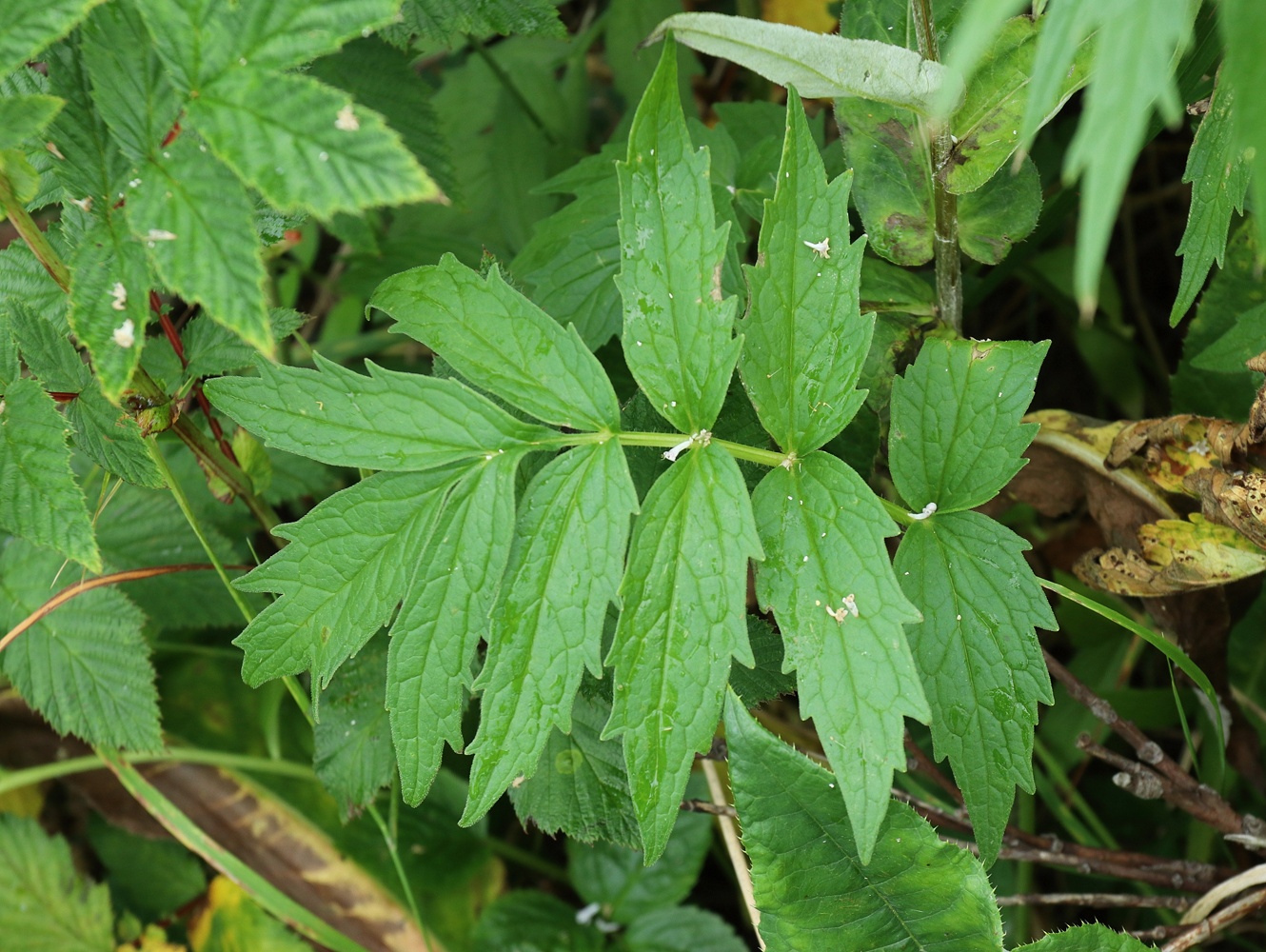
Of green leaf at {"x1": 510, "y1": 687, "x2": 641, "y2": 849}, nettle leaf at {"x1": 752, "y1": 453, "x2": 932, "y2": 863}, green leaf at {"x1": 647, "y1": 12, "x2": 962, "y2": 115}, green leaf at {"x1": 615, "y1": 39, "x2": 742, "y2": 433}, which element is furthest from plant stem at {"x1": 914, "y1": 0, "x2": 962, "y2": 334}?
green leaf at {"x1": 510, "y1": 687, "x2": 641, "y2": 849}

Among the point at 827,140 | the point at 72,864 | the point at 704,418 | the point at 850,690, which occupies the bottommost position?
the point at 72,864

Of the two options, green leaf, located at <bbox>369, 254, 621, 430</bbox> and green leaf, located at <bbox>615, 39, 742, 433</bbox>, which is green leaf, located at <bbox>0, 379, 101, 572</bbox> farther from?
green leaf, located at <bbox>615, 39, 742, 433</bbox>

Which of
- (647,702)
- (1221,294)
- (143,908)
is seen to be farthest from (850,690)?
(143,908)

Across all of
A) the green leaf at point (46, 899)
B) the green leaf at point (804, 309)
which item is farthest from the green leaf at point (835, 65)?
the green leaf at point (46, 899)

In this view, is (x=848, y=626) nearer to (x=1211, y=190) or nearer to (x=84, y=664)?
(x=1211, y=190)

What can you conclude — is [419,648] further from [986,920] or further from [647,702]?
[986,920]
